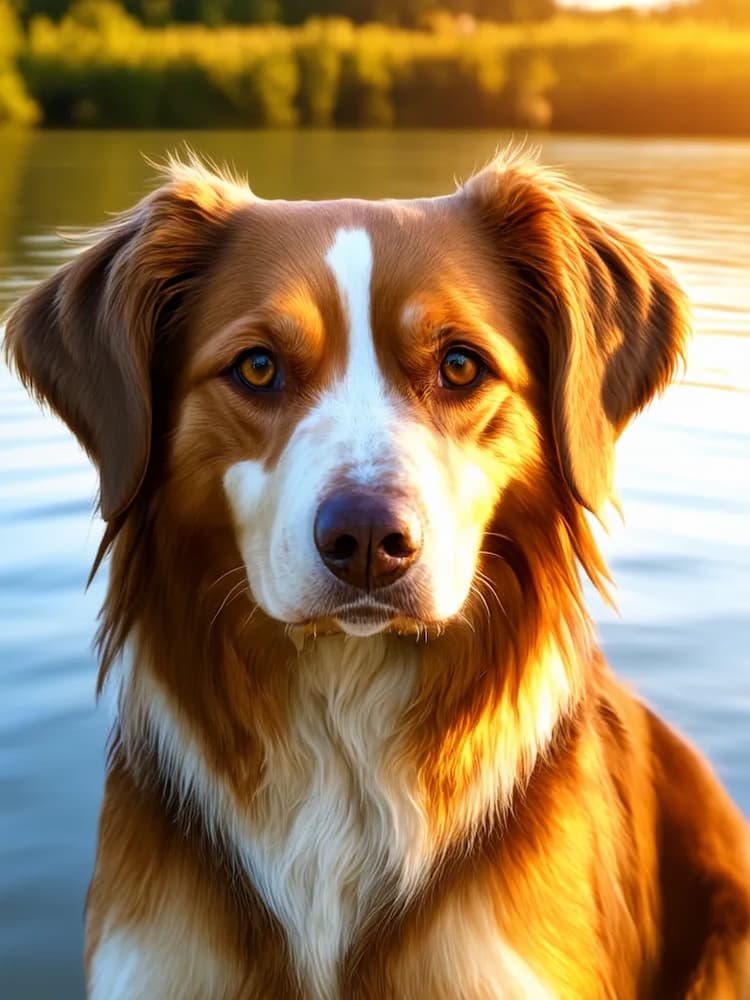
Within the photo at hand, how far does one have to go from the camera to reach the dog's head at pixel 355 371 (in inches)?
116

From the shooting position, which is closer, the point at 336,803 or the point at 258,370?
the point at 258,370

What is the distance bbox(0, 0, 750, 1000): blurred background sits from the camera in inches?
217

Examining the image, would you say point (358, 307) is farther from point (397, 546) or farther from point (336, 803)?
point (336, 803)

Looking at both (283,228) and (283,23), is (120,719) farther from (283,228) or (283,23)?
(283,23)

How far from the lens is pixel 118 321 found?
11.0 ft

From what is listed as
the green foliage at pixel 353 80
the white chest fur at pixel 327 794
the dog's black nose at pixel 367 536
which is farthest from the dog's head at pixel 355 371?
the green foliage at pixel 353 80

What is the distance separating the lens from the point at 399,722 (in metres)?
3.42

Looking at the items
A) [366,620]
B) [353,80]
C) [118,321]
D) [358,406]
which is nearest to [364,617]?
[366,620]

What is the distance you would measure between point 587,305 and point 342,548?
1016mm

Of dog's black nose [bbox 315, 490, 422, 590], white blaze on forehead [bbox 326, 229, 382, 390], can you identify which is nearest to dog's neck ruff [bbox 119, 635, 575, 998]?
dog's black nose [bbox 315, 490, 422, 590]

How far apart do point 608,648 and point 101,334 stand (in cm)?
350

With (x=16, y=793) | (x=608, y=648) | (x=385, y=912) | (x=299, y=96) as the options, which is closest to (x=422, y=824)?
(x=385, y=912)

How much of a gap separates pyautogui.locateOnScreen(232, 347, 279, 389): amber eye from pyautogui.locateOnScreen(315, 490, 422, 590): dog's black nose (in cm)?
46

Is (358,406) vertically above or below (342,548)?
above
